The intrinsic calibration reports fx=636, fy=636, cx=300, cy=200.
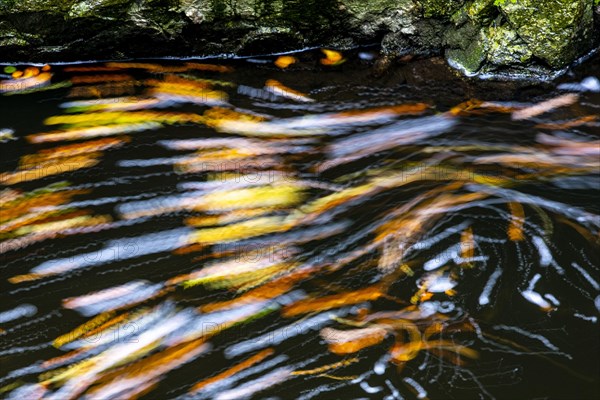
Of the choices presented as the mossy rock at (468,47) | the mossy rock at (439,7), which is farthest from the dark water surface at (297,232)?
the mossy rock at (439,7)

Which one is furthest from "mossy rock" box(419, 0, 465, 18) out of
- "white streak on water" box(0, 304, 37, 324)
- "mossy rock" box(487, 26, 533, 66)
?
"white streak on water" box(0, 304, 37, 324)

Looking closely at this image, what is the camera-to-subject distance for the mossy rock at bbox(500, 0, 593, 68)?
372 cm

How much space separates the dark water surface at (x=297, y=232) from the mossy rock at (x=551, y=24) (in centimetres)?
19

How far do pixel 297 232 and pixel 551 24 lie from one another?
205 cm

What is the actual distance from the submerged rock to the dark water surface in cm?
14

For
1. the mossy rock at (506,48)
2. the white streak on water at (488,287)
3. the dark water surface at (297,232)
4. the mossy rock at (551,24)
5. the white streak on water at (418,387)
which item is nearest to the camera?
the white streak on water at (418,387)

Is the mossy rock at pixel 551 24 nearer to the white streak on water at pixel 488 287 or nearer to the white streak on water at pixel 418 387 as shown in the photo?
the white streak on water at pixel 488 287

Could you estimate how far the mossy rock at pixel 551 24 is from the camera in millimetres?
3717

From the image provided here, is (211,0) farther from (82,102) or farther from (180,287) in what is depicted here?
(180,287)

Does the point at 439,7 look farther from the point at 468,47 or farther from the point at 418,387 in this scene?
the point at 418,387

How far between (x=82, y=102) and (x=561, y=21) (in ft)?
9.50

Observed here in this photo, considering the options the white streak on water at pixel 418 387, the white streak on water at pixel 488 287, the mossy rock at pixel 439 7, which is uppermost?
the mossy rock at pixel 439 7

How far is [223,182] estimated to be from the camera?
3.29 metres

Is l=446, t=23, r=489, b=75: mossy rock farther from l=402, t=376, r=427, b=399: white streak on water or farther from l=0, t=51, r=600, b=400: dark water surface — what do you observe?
l=402, t=376, r=427, b=399: white streak on water
